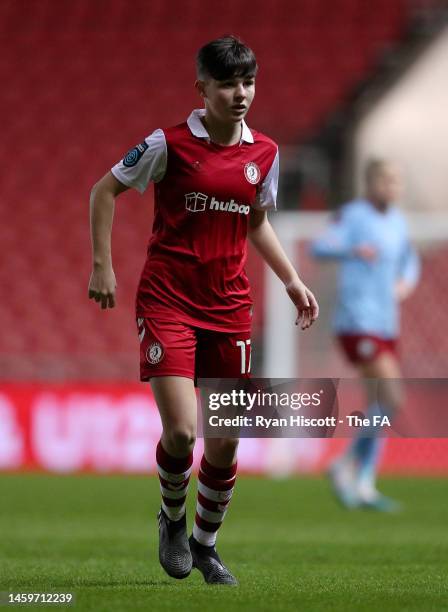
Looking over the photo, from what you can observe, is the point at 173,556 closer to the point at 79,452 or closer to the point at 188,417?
the point at 188,417

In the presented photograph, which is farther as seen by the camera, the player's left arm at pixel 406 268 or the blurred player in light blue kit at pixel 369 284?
the player's left arm at pixel 406 268

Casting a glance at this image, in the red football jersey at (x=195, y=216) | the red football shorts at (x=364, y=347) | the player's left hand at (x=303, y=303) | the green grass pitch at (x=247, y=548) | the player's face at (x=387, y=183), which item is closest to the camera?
the green grass pitch at (x=247, y=548)

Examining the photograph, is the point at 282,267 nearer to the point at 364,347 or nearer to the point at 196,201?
the point at 196,201

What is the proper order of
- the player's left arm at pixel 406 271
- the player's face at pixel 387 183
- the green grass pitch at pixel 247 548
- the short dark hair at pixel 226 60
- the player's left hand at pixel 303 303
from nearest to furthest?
the green grass pitch at pixel 247 548
the short dark hair at pixel 226 60
the player's left hand at pixel 303 303
the player's face at pixel 387 183
the player's left arm at pixel 406 271

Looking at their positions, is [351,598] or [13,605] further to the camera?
[351,598]

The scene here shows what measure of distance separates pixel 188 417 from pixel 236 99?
0.96 m

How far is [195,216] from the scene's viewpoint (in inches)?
158

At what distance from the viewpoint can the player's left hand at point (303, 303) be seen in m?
4.13

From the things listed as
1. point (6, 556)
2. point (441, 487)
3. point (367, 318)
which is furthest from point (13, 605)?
point (441, 487)

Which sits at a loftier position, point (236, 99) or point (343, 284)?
point (236, 99)

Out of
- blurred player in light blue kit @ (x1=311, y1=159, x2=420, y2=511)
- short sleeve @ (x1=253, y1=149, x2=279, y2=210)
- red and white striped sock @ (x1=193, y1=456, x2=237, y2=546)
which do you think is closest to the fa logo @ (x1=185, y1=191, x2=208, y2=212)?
short sleeve @ (x1=253, y1=149, x2=279, y2=210)

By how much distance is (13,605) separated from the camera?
3.52 metres

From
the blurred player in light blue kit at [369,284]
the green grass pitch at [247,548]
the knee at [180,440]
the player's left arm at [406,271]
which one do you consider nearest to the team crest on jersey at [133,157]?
the knee at [180,440]

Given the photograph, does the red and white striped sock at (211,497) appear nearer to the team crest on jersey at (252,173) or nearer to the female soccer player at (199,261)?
the female soccer player at (199,261)
